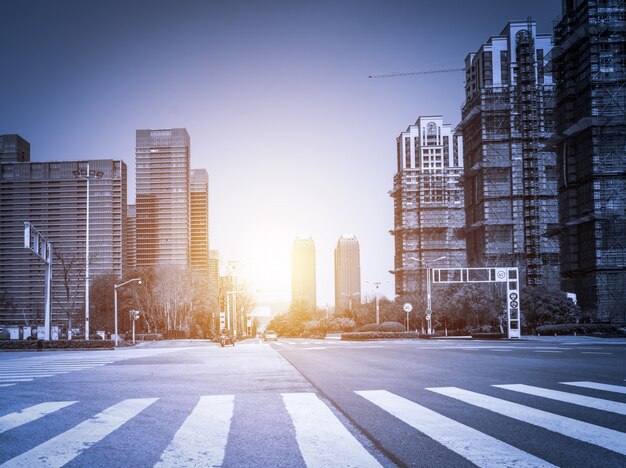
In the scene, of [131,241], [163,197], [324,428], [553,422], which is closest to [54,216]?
[163,197]

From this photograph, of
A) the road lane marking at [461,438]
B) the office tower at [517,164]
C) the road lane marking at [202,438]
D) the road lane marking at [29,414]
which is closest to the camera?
the road lane marking at [461,438]

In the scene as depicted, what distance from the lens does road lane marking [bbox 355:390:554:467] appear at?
4.82 meters

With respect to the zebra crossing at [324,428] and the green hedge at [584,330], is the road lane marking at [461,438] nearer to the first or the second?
the zebra crossing at [324,428]

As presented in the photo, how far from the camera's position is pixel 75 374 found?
48.6 feet

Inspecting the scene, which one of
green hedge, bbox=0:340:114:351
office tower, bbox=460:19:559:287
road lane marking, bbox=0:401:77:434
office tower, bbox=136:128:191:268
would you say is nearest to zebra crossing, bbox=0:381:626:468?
road lane marking, bbox=0:401:77:434

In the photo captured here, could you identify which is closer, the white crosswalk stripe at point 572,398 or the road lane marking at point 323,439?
the road lane marking at point 323,439

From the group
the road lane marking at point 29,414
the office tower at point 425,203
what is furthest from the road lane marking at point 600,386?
the office tower at point 425,203

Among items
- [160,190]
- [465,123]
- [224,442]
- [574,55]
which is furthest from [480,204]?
[160,190]

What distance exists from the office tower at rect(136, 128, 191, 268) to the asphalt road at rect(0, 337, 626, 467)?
177 metres

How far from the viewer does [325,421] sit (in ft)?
22.4

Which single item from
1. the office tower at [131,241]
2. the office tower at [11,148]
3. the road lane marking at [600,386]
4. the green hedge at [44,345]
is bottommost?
the green hedge at [44,345]

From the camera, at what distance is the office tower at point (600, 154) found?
210 feet

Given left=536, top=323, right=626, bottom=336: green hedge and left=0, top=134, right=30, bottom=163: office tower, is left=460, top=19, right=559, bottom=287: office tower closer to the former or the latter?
left=536, top=323, right=626, bottom=336: green hedge

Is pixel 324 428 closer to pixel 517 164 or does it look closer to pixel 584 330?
pixel 584 330
